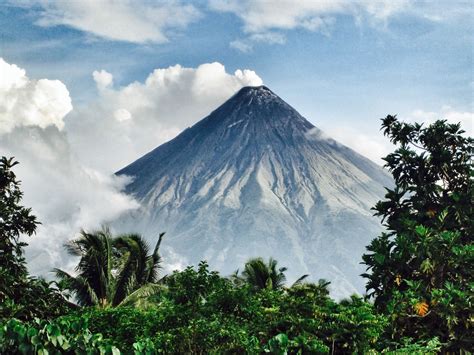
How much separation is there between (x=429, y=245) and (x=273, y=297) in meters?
5.29

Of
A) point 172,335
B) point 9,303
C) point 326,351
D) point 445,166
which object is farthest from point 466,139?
point 9,303

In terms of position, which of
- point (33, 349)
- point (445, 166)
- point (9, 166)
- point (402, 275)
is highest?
point (445, 166)

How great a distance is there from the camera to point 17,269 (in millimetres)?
11453

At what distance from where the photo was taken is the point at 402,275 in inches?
605

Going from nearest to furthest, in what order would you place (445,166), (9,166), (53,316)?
(53,316) < (9,166) < (445,166)

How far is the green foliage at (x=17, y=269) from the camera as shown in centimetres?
1040

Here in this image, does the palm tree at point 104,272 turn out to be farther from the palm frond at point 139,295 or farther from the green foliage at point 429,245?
the green foliage at point 429,245

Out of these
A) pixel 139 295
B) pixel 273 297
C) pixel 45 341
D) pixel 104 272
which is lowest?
pixel 45 341

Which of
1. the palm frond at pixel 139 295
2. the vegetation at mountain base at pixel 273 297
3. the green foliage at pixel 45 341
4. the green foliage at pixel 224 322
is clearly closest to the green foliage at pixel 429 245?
the vegetation at mountain base at pixel 273 297

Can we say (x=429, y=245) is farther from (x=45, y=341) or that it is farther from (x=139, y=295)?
(x=45, y=341)

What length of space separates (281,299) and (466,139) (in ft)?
30.9

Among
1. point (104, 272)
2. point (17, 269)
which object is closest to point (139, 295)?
point (104, 272)

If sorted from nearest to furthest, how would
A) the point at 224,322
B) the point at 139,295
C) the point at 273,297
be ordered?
the point at 224,322, the point at 273,297, the point at 139,295

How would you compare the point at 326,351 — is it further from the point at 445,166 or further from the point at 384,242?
the point at 445,166
